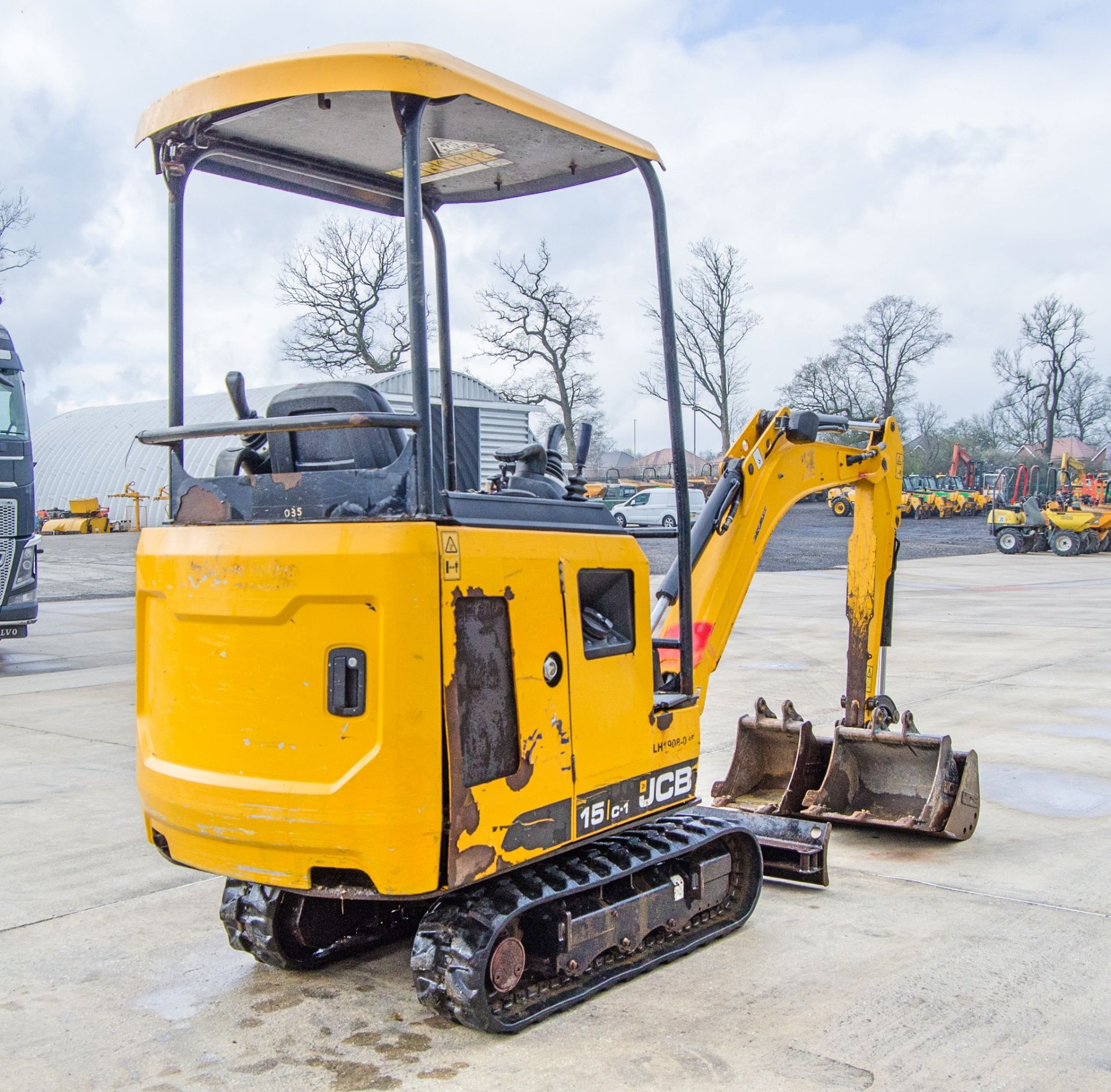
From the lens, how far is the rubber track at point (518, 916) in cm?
340

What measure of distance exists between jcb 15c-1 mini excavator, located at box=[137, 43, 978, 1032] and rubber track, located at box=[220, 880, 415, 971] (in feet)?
0.03

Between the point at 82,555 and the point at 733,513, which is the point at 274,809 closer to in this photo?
the point at 733,513

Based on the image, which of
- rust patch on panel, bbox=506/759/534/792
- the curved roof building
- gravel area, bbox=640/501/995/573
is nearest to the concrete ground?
rust patch on panel, bbox=506/759/534/792

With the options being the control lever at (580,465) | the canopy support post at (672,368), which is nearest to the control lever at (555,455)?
the control lever at (580,465)

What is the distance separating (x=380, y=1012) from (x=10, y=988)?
4.39ft

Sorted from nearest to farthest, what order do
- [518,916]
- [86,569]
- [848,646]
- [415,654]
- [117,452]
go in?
[415,654]
[518,916]
[848,646]
[86,569]
[117,452]

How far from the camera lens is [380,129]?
153 inches

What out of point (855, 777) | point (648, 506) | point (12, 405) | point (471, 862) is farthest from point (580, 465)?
point (648, 506)

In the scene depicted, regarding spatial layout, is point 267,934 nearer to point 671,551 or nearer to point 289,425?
point 289,425

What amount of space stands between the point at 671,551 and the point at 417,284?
25213 mm

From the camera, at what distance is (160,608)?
138 inches

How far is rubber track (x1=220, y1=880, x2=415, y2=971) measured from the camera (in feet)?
13.1

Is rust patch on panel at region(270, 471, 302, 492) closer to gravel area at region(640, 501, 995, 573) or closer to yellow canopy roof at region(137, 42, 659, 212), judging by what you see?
yellow canopy roof at region(137, 42, 659, 212)

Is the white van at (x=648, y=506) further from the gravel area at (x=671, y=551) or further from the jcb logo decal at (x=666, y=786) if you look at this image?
the jcb logo decal at (x=666, y=786)
